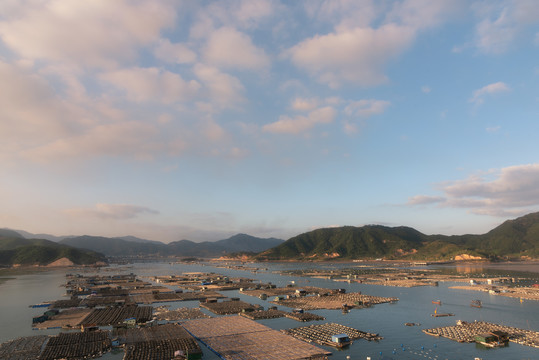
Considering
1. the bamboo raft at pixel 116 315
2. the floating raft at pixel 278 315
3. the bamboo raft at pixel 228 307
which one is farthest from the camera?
the bamboo raft at pixel 228 307

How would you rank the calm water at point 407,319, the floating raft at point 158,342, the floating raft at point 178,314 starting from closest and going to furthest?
the floating raft at point 158,342 → the calm water at point 407,319 → the floating raft at point 178,314

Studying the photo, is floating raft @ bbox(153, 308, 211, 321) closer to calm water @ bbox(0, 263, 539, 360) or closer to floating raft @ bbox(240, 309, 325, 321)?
calm water @ bbox(0, 263, 539, 360)

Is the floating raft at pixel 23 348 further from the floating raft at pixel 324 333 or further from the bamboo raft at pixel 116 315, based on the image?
the floating raft at pixel 324 333

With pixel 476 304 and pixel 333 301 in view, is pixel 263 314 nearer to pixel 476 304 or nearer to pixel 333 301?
pixel 333 301

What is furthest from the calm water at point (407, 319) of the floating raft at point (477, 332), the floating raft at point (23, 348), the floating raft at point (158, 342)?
the floating raft at point (23, 348)

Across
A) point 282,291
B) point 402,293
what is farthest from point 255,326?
point 402,293

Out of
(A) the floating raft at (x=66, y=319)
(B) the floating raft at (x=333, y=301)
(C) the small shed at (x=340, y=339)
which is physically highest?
(C) the small shed at (x=340, y=339)

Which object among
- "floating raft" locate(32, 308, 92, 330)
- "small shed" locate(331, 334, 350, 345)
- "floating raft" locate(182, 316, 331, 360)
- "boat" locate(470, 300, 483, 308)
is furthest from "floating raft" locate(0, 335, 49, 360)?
"boat" locate(470, 300, 483, 308)

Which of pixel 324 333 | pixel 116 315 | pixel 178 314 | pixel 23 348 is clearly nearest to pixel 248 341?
pixel 324 333
